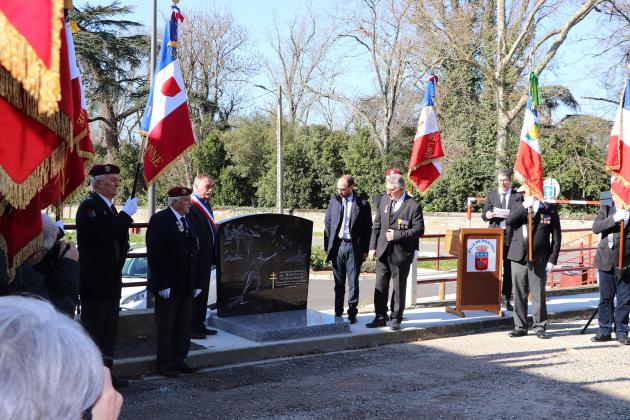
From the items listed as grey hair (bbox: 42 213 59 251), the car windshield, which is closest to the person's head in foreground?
grey hair (bbox: 42 213 59 251)

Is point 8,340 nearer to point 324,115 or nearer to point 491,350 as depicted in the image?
point 491,350

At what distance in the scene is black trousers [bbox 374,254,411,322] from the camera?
9.25 meters

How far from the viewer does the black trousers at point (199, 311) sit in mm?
8391

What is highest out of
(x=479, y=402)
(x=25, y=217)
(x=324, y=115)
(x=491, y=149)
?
(x=324, y=115)

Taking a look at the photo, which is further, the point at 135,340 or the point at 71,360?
the point at 135,340

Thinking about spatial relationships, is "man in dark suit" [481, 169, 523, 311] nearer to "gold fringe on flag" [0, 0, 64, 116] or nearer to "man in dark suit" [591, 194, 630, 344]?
"man in dark suit" [591, 194, 630, 344]

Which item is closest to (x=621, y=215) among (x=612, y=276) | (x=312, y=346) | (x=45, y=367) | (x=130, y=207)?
(x=612, y=276)

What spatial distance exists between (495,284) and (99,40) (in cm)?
2583

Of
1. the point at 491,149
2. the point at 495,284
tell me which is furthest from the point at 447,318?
the point at 491,149

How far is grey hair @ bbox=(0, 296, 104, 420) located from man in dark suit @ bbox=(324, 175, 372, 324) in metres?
Result: 8.10

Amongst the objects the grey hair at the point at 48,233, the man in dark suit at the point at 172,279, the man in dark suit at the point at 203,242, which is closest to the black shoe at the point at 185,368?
the man in dark suit at the point at 172,279

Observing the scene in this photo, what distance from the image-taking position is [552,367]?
775 centimetres

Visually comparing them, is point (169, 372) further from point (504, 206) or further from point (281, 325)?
point (504, 206)

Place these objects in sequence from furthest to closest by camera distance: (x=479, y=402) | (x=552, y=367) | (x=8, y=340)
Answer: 1. (x=552, y=367)
2. (x=479, y=402)
3. (x=8, y=340)
